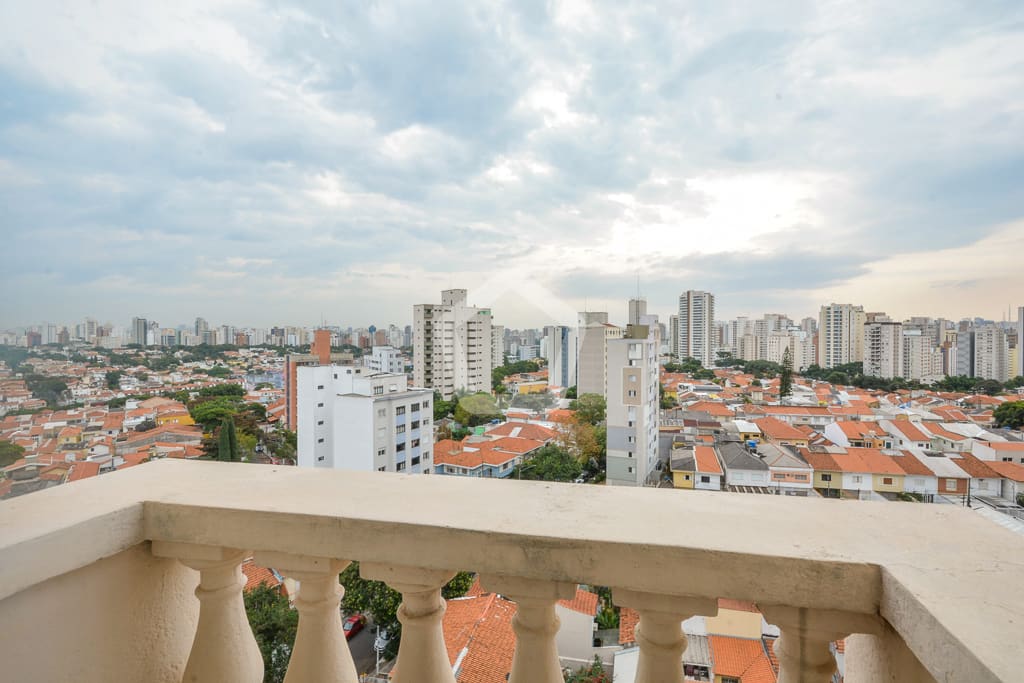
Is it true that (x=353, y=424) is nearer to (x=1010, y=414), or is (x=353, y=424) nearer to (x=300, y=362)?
(x=300, y=362)

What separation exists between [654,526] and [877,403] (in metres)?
5.64

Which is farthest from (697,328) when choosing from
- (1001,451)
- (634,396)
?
(1001,451)

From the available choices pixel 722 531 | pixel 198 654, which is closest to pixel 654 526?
pixel 722 531

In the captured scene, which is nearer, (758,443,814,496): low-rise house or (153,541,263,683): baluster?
(153,541,263,683): baluster

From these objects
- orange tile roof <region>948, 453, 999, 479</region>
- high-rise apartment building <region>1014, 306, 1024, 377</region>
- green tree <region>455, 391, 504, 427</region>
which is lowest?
green tree <region>455, 391, 504, 427</region>

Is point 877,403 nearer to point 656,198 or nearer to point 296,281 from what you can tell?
point 656,198

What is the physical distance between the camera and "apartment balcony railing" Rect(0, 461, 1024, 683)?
582 mm

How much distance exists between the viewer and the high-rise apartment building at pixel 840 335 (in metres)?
5.20

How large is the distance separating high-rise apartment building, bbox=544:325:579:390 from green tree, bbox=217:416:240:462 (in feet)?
46.5

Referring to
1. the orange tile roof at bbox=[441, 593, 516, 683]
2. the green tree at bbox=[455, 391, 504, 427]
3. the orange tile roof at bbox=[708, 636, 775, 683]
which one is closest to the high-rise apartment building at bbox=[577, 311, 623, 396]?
the green tree at bbox=[455, 391, 504, 427]

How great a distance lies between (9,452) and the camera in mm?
928

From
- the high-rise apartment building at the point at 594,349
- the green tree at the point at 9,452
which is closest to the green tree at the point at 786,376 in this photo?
the high-rise apartment building at the point at 594,349

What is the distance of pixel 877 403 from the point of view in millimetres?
5062

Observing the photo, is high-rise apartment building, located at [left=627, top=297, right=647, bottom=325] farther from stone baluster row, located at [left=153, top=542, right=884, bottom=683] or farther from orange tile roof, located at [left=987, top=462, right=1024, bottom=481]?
stone baluster row, located at [left=153, top=542, right=884, bottom=683]
